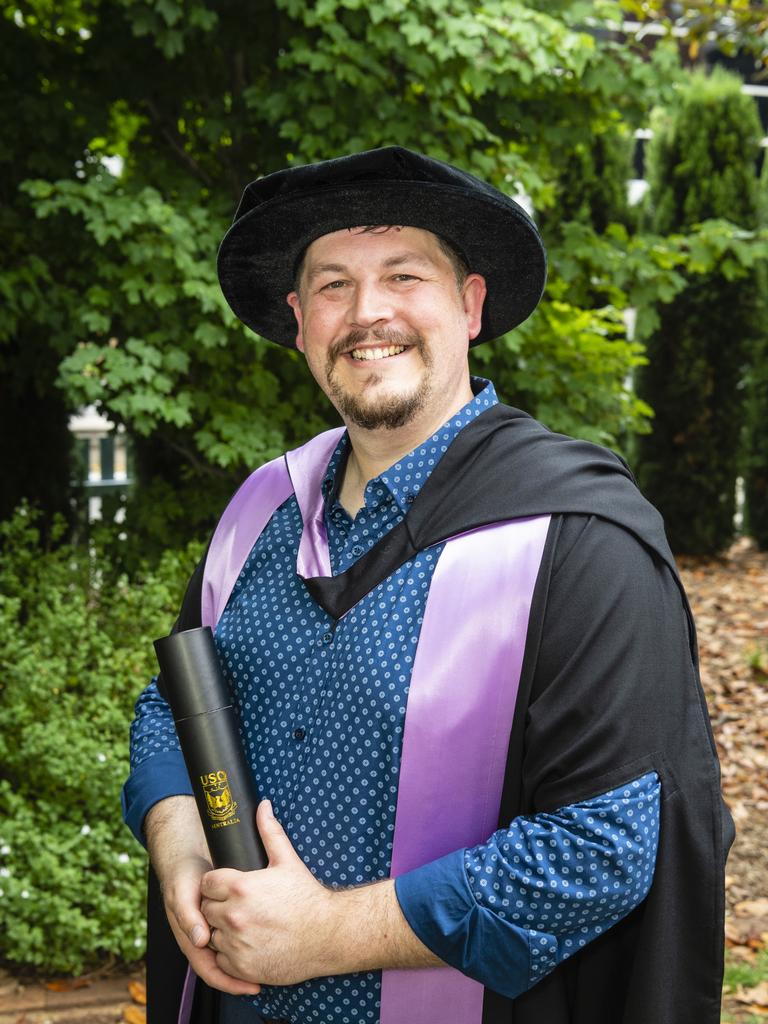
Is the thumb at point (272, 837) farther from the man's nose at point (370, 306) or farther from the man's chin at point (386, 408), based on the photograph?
the man's nose at point (370, 306)

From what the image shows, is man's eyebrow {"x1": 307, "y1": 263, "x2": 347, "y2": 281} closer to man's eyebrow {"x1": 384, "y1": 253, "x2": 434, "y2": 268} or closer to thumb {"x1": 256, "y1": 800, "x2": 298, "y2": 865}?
man's eyebrow {"x1": 384, "y1": 253, "x2": 434, "y2": 268}

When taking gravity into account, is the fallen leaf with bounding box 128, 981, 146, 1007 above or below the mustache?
below

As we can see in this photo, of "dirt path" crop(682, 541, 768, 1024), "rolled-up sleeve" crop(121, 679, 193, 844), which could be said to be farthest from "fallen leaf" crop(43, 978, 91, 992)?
"dirt path" crop(682, 541, 768, 1024)

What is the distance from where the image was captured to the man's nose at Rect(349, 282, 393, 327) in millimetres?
1753

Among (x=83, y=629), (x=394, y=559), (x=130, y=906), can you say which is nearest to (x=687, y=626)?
(x=394, y=559)

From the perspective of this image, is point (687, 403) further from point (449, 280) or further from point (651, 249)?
point (449, 280)

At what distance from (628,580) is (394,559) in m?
0.38

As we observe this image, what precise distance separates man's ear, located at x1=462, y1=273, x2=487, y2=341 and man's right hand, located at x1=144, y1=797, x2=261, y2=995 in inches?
39.0

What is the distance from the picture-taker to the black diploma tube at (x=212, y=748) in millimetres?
1591

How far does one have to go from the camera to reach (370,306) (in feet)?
5.77

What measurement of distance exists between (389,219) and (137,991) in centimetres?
285

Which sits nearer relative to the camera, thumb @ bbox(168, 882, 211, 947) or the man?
the man

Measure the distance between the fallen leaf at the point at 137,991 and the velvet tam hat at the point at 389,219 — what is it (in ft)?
8.23

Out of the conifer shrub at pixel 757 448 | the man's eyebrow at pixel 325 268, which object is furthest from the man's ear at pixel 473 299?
the conifer shrub at pixel 757 448
